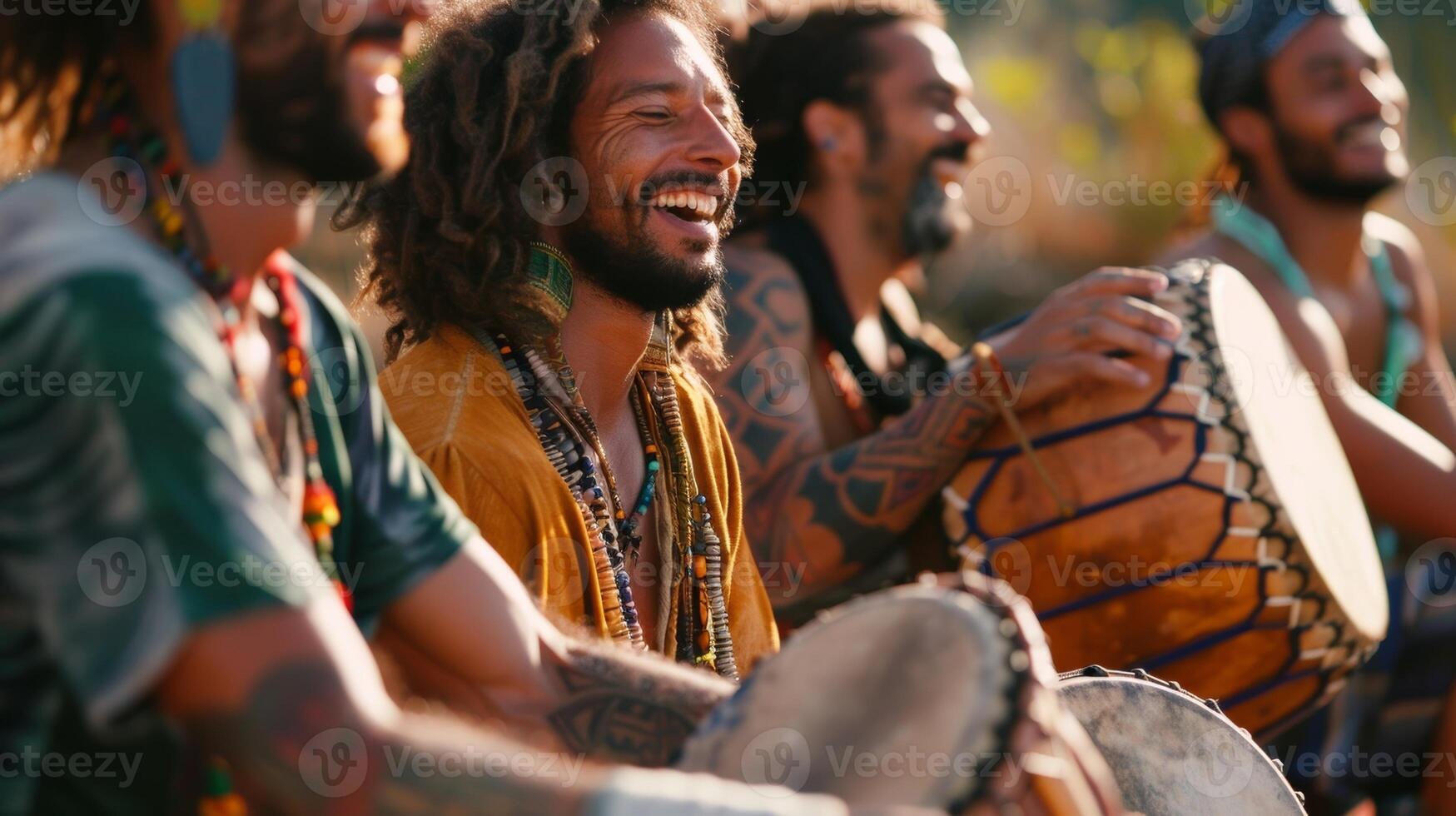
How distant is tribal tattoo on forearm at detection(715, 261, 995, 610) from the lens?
12.7 feet

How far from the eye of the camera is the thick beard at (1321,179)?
5.73 m

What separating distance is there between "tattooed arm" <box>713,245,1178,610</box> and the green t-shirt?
2259 mm

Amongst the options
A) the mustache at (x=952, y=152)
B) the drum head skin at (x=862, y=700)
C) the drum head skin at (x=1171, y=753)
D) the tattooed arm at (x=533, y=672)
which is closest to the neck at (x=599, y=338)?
the tattooed arm at (x=533, y=672)

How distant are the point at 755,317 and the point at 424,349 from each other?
135 centimetres

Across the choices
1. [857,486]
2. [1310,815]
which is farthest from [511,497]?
[1310,815]

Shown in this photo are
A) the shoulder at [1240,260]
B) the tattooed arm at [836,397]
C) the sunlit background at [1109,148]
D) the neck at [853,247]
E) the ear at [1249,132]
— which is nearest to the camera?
the tattooed arm at [836,397]

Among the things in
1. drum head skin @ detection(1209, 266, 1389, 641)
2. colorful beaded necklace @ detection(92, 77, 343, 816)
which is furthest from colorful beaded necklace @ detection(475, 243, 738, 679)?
drum head skin @ detection(1209, 266, 1389, 641)

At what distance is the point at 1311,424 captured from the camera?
401 cm

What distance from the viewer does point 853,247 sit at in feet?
16.6

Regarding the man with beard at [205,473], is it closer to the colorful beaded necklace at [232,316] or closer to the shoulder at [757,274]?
the colorful beaded necklace at [232,316]

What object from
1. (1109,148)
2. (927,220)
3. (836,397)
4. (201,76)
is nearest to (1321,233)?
(927,220)

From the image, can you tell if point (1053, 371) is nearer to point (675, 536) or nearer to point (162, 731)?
point (675, 536)

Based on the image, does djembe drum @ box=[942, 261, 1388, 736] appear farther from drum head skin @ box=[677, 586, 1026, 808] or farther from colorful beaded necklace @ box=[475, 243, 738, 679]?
drum head skin @ box=[677, 586, 1026, 808]

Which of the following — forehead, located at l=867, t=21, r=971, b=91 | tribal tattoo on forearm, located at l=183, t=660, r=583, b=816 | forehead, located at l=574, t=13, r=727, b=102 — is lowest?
forehead, located at l=867, t=21, r=971, b=91
